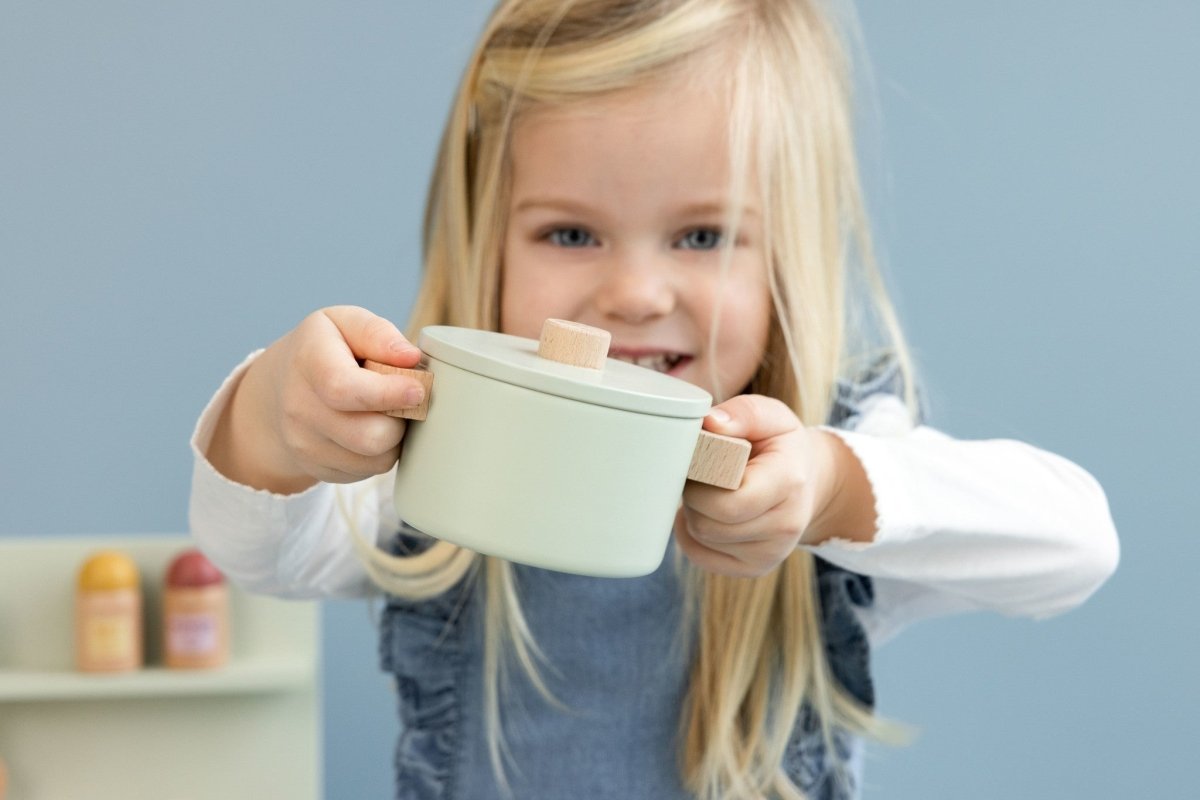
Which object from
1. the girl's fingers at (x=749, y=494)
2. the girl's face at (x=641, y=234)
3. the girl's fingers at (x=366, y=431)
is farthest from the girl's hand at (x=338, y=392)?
the girl's face at (x=641, y=234)

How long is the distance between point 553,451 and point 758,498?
9 cm

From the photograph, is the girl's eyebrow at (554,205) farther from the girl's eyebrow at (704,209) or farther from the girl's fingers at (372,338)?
the girl's fingers at (372,338)

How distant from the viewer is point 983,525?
2.22 feet

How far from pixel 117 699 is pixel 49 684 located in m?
0.07

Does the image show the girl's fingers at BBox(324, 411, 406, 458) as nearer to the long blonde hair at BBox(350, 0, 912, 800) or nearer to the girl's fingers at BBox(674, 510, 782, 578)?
the girl's fingers at BBox(674, 510, 782, 578)

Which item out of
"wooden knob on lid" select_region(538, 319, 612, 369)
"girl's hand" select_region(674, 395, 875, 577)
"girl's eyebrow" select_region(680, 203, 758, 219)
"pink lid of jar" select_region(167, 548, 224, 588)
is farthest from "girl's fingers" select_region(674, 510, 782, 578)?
"pink lid of jar" select_region(167, 548, 224, 588)

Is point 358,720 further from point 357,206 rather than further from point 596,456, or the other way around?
point 596,456

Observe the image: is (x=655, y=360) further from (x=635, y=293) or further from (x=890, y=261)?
(x=890, y=261)

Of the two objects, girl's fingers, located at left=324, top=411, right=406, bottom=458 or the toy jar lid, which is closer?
girl's fingers, located at left=324, top=411, right=406, bottom=458

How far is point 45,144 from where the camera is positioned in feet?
4.16

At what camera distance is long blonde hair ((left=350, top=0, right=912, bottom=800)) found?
0.77 meters

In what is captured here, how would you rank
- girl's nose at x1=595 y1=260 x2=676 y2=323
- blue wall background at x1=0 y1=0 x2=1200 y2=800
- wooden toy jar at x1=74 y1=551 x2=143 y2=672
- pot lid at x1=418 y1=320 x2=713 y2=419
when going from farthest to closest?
1. blue wall background at x1=0 y1=0 x2=1200 y2=800
2. wooden toy jar at x1=74 y1=551 x2=143 y2=672
3. girl's nose at x1=595 y1=260 x2=676 y2=323
4. pot lid at x1=418 y1=320 x2=713 y2=419

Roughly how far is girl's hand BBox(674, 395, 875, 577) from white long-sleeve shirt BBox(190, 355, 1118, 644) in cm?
6

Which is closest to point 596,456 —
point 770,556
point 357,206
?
point 770,556
